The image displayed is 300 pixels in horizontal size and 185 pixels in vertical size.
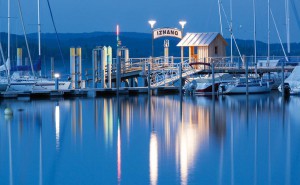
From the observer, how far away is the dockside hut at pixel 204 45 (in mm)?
52375

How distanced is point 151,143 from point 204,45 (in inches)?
1017

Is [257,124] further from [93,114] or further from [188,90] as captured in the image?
[188,90]

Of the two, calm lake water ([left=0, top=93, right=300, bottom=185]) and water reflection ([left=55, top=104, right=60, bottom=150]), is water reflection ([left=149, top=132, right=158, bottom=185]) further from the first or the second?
water reflection ([left=55, top=104, right=60, bottom=150])

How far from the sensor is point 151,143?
27047 mm

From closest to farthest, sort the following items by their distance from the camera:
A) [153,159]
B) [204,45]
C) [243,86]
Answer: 1. [153,159]
2. [243,86]
3. [204,45]

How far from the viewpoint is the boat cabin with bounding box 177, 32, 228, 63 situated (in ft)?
172

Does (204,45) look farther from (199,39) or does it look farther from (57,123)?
(57,123)

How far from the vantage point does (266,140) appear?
27.6 meters

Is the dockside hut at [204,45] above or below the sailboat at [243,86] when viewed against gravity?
above

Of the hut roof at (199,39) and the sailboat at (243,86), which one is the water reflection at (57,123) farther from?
the hut roof at (199,39)

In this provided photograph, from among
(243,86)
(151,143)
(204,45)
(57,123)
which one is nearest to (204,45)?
(204,45)

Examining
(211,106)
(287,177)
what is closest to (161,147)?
(287,177)

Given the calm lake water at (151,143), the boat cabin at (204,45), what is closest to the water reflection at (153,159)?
the calm lake water at (151,143)

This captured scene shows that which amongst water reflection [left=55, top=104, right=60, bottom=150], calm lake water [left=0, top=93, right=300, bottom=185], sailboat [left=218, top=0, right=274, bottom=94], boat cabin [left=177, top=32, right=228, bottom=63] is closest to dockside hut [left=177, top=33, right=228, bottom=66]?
boat cabin [left=177, top=32, right=228, bottom=63]
